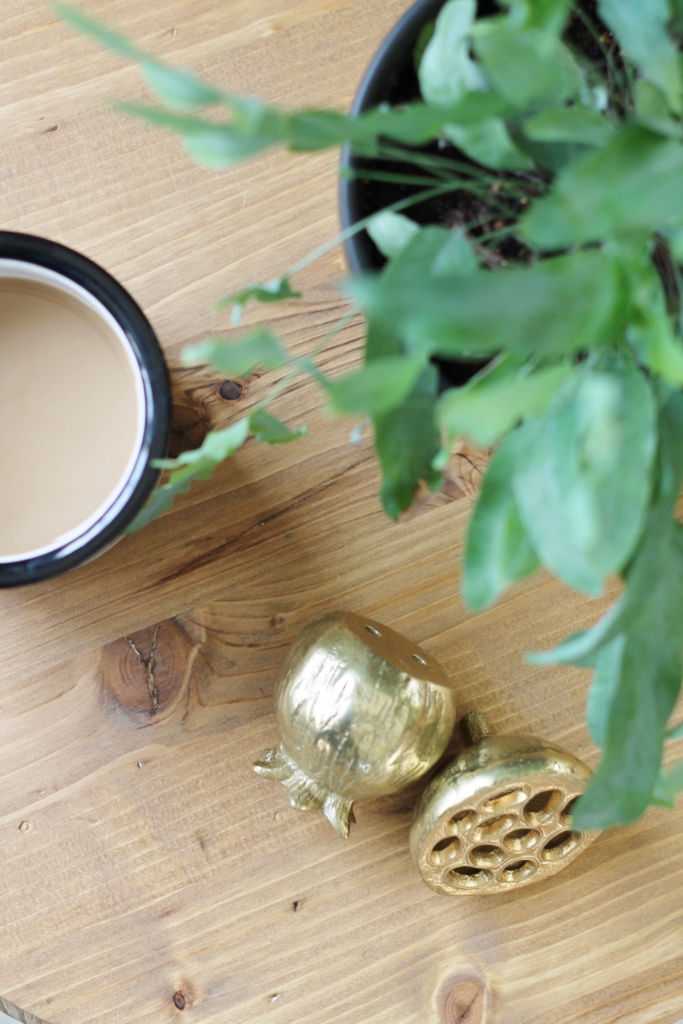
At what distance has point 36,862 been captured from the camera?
484mm

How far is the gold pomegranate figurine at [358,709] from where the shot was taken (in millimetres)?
423

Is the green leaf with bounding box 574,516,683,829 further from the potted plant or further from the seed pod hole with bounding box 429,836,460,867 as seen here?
the seed pod hole with bounding box 429,836,460,867

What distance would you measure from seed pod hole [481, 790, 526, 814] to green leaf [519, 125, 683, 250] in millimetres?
311

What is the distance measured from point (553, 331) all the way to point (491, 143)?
0.29 feet

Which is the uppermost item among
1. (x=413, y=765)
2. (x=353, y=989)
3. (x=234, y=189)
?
A: (x=234, y=189)

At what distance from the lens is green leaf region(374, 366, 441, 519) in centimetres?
30

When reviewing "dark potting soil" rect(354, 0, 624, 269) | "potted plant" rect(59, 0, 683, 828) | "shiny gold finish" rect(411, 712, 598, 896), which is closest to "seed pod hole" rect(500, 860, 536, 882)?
"shiny gold finish" rect(411, 712, 598, 896)

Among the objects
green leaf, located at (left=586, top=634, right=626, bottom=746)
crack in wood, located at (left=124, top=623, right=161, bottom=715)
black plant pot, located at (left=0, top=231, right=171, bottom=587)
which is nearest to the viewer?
green leaf, located at (left=586, top=634, right=626, bottom=746)

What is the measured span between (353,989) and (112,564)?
254 mm

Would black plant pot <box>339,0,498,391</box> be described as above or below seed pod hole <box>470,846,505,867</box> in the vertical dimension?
above

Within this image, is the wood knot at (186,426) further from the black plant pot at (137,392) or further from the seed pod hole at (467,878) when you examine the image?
the seed pod hole at (467,878)

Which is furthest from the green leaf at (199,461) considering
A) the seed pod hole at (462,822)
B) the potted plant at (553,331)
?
the seed pod hole at (462,822)

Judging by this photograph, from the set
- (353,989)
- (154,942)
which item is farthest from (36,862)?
(353,989)

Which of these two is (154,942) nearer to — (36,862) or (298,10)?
(36,862)
